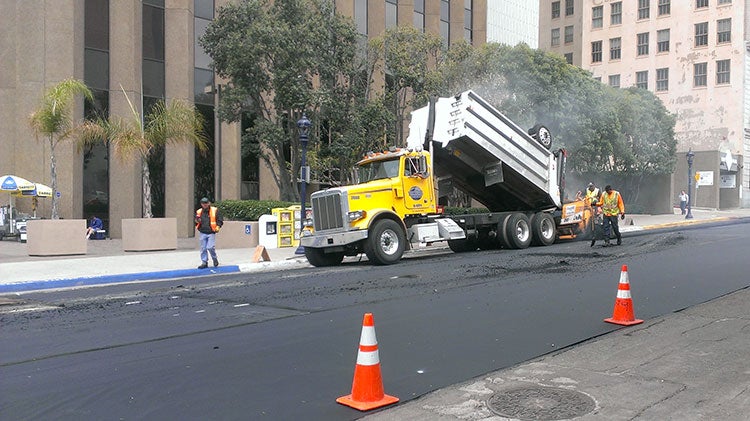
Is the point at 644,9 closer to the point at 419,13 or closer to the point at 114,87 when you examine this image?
the point at 419,13

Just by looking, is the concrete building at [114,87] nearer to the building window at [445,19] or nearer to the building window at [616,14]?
the building window at [445,19]

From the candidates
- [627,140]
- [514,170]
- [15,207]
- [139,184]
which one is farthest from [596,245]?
[627,140]

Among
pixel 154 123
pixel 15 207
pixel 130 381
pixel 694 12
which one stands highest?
pixel 694 12

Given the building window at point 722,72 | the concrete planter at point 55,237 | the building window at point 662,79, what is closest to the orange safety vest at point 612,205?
the concrete planter at point 55,237

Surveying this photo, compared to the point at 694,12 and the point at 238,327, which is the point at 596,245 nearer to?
the point at 238,327

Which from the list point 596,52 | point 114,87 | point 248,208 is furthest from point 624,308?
point 596,52

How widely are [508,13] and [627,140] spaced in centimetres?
2525

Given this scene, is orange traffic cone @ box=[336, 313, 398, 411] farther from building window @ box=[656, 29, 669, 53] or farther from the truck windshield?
building window @ box=[656, 29, 669, 53]

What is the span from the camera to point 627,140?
42.4 meters

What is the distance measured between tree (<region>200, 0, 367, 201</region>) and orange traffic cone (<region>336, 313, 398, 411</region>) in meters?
17.3

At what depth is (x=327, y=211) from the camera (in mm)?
15703

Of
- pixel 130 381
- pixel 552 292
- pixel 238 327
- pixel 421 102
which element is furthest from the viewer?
pixel 421 102

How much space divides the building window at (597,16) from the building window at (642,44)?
458cm

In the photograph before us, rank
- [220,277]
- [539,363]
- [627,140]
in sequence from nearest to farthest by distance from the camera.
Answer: [539,363]
[220,277]
[627,140]
